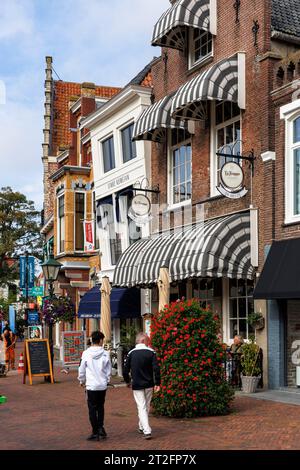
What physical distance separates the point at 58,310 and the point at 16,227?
31.7 metres

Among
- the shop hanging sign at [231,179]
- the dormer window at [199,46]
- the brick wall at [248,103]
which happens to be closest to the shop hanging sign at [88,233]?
the brick wall at [248,103]

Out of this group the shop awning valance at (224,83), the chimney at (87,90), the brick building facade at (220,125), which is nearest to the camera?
the brick building facade at (220,125)

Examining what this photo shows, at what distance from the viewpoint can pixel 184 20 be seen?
19.8 metres

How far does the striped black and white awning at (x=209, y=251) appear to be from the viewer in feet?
56.7

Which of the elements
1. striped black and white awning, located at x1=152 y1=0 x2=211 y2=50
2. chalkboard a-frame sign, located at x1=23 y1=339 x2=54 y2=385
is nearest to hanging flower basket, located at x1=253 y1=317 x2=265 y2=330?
chalkboard a-frame sign, located at x1=23 y1=339 x2=54 y2=385

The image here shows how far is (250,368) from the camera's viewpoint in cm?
1633

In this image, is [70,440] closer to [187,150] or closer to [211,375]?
[211,375]

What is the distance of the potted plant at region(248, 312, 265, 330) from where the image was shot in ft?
54.6

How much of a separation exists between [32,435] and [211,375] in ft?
11.7

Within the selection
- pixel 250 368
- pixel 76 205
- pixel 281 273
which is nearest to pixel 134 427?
pixel 250 368

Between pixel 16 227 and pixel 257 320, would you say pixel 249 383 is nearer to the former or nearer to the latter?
pixel 257 320

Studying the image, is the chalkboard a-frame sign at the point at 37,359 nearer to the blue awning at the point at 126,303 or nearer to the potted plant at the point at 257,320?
the blue awning at the point at 126,303

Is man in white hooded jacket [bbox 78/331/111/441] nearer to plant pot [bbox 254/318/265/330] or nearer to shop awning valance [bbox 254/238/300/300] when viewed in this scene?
shop awning valance [bbox 254/238/300/300]

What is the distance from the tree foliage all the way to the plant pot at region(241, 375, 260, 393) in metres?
41.2
